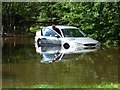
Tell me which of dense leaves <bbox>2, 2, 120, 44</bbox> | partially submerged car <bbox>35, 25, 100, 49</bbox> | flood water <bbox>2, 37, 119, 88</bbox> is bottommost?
flood water <bbox>2, 37, 119, 88</bbox>

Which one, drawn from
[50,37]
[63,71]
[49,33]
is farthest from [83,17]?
[63,71]

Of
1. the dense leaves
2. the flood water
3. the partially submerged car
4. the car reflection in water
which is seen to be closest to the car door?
the partially submerged car

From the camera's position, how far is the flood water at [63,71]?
7.88m

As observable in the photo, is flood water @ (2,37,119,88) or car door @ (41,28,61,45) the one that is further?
car door @ (41,28,61,45)

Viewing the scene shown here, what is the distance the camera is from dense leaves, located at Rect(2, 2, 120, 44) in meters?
16.4

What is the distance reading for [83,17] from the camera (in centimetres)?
1753

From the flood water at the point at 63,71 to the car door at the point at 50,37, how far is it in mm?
757

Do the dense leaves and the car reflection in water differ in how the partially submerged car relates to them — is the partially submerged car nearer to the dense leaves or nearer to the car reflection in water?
the car reflection in water

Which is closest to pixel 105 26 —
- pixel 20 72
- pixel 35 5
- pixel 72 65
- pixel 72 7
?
pixel 72 7

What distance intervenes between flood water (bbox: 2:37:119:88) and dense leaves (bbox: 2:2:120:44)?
165 inches

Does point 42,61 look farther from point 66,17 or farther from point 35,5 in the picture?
point 66,17

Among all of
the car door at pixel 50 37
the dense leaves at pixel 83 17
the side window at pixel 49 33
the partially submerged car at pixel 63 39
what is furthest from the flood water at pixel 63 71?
the dense leaves at pixel 83 17

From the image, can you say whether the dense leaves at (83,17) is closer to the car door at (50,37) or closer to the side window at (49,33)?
the side window at (49,33)

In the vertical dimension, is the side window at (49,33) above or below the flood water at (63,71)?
above
